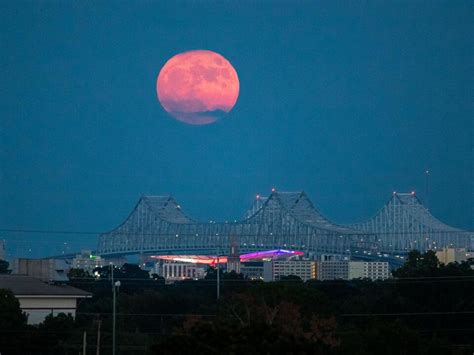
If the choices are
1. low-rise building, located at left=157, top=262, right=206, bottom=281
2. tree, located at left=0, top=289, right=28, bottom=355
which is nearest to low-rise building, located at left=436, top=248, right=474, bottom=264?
low-rise building, located at left=157, top=262, right=206, bottom=281

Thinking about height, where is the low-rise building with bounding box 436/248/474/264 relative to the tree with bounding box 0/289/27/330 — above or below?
above

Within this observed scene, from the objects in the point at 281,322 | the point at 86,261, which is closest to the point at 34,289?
the point at 281,322

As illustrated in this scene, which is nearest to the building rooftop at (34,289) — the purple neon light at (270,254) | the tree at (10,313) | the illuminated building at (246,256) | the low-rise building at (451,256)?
the tree at (10,313)

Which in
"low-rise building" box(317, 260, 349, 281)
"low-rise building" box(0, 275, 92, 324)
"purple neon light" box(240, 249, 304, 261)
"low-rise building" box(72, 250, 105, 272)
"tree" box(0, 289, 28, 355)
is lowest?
"tree" box(0, 289, 28, 355)

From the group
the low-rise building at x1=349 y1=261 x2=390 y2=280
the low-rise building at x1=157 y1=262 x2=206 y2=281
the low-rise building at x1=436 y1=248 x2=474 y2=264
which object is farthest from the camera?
the low-rise building at x1=157 y1=262 x2=206 y2=281

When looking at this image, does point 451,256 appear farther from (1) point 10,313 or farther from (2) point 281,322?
(2) point 281,322

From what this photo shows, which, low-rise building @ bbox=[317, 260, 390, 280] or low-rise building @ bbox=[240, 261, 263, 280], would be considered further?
low-rise building @ bbox=[240, 261, 263, 280]

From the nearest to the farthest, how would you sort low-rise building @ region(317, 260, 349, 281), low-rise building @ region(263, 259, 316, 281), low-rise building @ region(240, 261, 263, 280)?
1. low-rise building @ region(317, 260, 349, 281)
2. low-rise building @ region(263, 259, 316, 281)
3. low-rise building @ region(240, 261, 263, 280)

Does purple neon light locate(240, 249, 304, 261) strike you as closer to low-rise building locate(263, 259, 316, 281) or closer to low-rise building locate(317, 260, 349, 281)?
low-rise building locate(263, 259, 316, 281)
